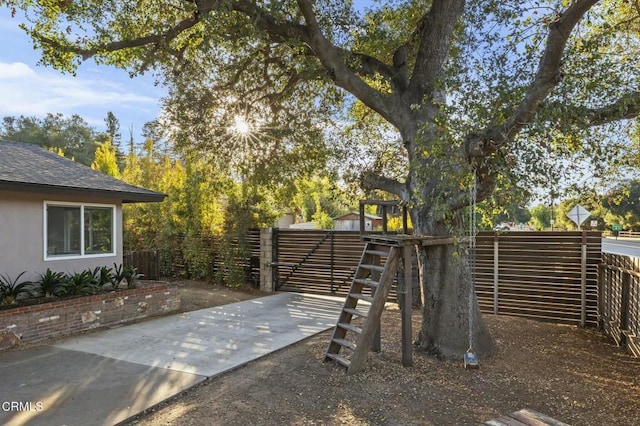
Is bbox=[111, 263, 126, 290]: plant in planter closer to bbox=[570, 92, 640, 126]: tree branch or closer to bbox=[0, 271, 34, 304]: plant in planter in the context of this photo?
bbox=[0, 271, 34, 304]: plant in planter

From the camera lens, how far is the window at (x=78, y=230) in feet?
24.4

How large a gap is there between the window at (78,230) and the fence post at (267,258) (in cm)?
373

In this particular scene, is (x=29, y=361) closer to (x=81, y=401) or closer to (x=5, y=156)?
(x=81, y=401)

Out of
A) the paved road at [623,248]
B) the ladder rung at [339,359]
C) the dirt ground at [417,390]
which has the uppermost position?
the ladder rung at [339,359]

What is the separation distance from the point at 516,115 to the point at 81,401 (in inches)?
198

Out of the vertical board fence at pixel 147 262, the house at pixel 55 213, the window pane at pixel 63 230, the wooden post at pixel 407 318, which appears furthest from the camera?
the vertical board fence at pixel 147 262

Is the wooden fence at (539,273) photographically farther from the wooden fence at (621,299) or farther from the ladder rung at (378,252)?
the ladder rung at (378,252)

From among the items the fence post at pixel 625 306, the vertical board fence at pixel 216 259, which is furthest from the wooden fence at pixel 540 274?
the vertical board fence at pixel 216 259

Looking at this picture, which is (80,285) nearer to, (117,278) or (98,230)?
(117,278)

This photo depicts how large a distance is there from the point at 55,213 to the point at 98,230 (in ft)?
3.24

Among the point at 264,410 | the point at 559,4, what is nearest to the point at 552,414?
the point at 264,410

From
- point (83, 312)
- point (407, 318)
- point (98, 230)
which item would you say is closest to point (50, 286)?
point (83, 312)

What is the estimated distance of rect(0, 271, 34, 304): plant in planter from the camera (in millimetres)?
6215

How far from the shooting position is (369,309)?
4.62 metres
